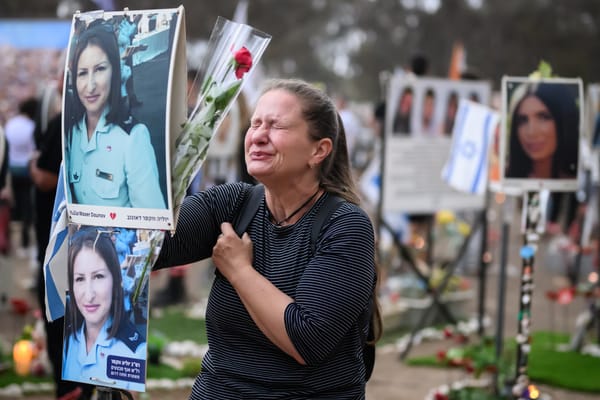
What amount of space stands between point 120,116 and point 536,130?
2.69 m

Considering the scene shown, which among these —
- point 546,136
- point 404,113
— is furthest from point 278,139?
point 404,113

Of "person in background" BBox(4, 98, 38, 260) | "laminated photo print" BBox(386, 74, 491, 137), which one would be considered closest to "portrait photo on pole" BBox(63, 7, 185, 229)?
"laminated photo print" BBox(386, 74, 491, 137)

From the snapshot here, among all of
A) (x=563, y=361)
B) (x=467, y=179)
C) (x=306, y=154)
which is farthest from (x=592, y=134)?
(x=306, y=154)

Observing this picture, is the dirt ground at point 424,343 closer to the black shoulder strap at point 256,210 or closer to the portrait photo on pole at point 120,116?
the black shoulder strap at point 256,210

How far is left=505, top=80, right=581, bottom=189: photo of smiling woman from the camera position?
14.5 ft

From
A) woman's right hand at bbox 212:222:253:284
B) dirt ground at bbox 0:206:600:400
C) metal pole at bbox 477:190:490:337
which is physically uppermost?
woman's right hand at bbox 212:222:253:284

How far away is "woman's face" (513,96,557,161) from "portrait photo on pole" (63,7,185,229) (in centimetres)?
259

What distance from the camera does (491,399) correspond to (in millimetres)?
5117

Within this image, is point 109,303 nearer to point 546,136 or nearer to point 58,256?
point 58,256

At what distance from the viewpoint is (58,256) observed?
2.43 m

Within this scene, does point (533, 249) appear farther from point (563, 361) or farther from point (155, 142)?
point (155, 142)

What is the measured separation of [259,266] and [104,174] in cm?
46

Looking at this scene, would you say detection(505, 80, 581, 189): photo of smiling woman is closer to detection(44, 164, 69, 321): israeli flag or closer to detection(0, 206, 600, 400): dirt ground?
detection(0, 206, 600, 400): dirt ground

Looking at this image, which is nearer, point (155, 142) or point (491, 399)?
point (155, 142)
